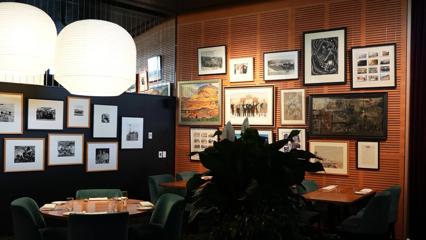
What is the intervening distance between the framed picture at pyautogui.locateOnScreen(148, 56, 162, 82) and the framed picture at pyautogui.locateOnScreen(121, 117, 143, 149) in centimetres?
146

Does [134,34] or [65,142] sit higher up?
[134,34]

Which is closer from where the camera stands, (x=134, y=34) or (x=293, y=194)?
(x=293, y=194)

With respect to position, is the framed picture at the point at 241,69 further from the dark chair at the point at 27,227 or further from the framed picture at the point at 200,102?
the dark chair at the point at 27,227

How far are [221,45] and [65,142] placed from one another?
3.33 m

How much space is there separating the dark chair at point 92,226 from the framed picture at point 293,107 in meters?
4.17

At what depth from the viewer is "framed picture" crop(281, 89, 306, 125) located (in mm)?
7438

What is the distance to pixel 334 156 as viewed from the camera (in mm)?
7074

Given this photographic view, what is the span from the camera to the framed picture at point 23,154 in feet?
21.4

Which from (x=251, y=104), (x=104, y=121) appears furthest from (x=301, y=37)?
(x=104, y=121)

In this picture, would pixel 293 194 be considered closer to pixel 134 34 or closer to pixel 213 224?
pixel 213 224

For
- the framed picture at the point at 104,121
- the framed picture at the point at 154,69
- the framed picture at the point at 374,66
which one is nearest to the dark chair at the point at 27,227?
the framed picture at the point at 104,121

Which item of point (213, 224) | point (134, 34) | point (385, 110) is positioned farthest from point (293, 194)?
point (134, 34)

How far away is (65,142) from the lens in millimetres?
7211

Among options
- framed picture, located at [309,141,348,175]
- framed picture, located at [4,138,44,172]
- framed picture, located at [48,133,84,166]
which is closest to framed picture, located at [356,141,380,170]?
framed picture, located at [309,141,348,175]
